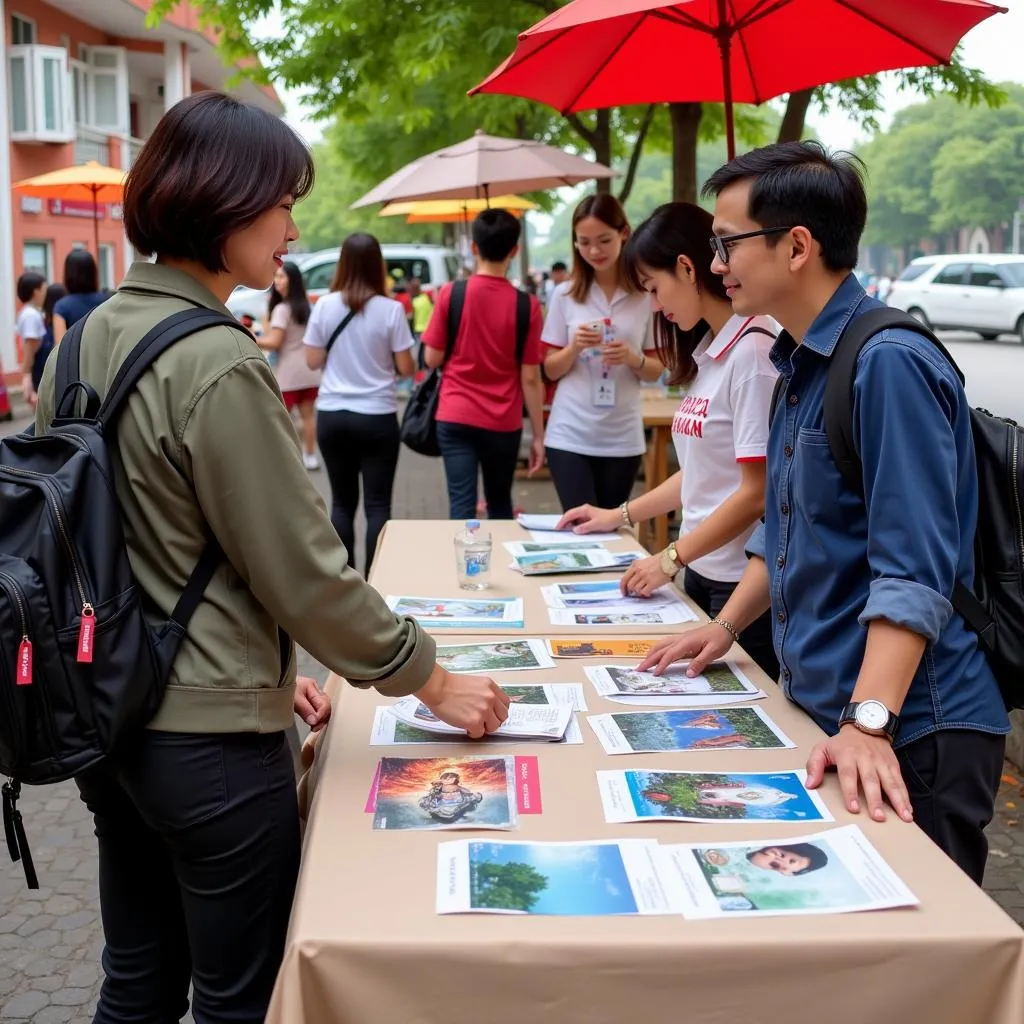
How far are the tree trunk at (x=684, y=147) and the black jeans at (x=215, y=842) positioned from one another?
26.2ft

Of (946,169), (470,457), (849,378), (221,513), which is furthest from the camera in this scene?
(946,169)

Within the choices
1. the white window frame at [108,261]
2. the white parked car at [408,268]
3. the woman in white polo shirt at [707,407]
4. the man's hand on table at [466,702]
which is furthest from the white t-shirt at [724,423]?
the white window frame at [108,261]

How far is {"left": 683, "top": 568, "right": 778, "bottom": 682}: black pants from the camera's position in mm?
3002

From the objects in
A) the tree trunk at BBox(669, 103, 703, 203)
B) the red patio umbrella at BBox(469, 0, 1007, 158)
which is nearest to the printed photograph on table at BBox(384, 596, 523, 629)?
the red patio umbrella at BBox(469, 0, 1007, 158)

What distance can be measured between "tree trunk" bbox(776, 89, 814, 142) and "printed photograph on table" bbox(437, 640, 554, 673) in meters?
6.53

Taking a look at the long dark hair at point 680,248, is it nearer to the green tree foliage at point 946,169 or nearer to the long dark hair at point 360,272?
the green tree foliage at point 946,169

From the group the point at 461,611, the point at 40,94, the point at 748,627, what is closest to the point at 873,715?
the point at 748,627

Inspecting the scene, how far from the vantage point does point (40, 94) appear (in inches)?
788

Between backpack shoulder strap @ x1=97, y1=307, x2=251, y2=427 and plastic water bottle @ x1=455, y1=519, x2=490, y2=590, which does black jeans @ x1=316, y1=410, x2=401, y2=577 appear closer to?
plastic water bottle @ x1=455, y1=519, x2=490, y2=590

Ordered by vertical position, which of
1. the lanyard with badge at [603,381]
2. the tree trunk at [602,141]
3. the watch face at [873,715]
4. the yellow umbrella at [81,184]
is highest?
the tree trunk at [602,141]

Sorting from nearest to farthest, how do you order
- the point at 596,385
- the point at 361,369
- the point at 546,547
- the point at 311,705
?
the point at 311,705 < the point at 546,547 < the point at 596,385 < the point at 361,369

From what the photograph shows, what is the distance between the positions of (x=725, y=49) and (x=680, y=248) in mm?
1095

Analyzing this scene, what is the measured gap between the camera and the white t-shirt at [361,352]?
6.36 metres

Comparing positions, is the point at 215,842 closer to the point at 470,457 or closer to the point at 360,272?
the point at 470,457
